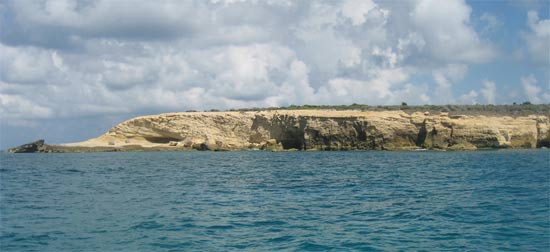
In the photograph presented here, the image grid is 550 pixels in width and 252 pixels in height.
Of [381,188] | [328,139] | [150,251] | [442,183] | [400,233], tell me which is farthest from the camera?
[328,139]

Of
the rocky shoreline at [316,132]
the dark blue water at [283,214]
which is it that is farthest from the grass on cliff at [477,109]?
the dark blue water at [283,214]

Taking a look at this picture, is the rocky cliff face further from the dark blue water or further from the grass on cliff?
the dark blue water

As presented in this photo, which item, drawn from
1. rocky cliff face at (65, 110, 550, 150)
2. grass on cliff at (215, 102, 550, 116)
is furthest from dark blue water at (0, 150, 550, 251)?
grass on cliff at (215, 102, 550, 116)

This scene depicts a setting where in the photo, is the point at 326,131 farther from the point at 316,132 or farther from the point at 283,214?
the point at 283,214

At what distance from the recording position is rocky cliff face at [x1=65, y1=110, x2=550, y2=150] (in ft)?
187

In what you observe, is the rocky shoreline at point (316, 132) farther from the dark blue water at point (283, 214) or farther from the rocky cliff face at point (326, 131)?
the dark blue water at point (283, 214)

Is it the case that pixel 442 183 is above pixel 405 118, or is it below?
below

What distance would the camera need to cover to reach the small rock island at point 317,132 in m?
56.9

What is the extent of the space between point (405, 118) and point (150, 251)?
52.2 meters

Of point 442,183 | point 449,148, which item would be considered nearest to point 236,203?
point 442,183

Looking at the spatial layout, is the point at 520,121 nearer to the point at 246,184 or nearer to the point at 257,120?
the point at 257,120

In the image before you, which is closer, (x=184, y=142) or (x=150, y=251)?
(x=150, y=251)

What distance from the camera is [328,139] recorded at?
61375mm

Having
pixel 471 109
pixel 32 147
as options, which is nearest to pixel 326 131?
pixel 471 109
